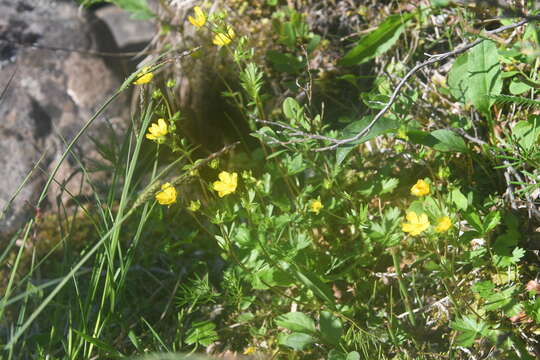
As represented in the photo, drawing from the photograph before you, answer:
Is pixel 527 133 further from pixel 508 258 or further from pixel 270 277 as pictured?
pixel 270 277

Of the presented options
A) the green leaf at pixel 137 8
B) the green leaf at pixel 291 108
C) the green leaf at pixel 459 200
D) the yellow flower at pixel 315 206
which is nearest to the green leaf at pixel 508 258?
the green leaf at pixel 459 200

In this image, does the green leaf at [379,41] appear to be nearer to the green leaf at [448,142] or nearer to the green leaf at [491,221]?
the green leaf at [448,142]

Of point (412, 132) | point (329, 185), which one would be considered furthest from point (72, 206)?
point (412, 132)

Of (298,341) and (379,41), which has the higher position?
(379,41)

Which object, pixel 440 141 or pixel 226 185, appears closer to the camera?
pixel 226 185

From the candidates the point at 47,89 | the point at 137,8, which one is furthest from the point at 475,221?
the point at 47,89
